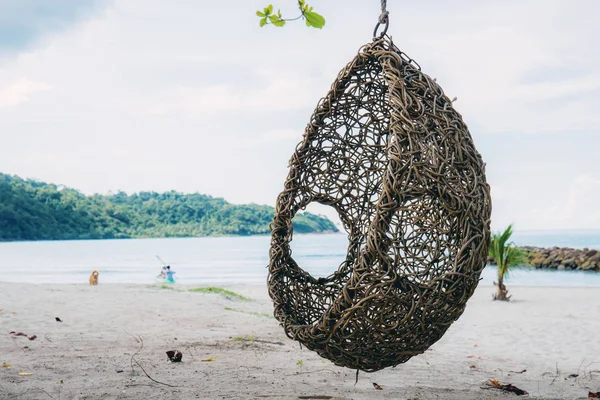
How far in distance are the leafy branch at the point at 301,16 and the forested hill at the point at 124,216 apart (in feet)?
225

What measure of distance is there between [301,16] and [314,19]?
0.12 m

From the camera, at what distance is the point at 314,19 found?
277 centimetres

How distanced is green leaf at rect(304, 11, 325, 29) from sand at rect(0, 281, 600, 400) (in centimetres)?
268

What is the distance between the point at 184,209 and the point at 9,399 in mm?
73485

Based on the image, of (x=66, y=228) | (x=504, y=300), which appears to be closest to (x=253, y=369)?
(x=504, y=300)

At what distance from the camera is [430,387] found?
4949 millimetres

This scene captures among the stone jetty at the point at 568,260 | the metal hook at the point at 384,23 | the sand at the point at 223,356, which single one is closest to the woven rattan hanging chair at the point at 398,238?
the metal hook at the point at 384,23

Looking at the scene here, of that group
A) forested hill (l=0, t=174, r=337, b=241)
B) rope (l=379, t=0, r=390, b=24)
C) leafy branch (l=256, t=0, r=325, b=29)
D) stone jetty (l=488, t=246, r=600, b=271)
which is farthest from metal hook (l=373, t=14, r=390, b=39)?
forested hill (l=0, t=174, r=337, b=241)

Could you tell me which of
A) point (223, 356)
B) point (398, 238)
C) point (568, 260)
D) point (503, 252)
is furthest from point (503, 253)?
point (568, 260)

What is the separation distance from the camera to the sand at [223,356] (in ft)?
15.3

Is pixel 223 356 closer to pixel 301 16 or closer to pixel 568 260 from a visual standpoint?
pixel 301 16

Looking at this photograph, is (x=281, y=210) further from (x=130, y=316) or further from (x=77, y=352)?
(x=130, y=316)

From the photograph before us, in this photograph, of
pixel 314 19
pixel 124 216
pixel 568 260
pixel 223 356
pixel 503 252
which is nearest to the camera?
pixel 314 19

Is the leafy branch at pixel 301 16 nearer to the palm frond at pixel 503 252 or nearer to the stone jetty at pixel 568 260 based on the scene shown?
the palm frond at pixel 503 252
